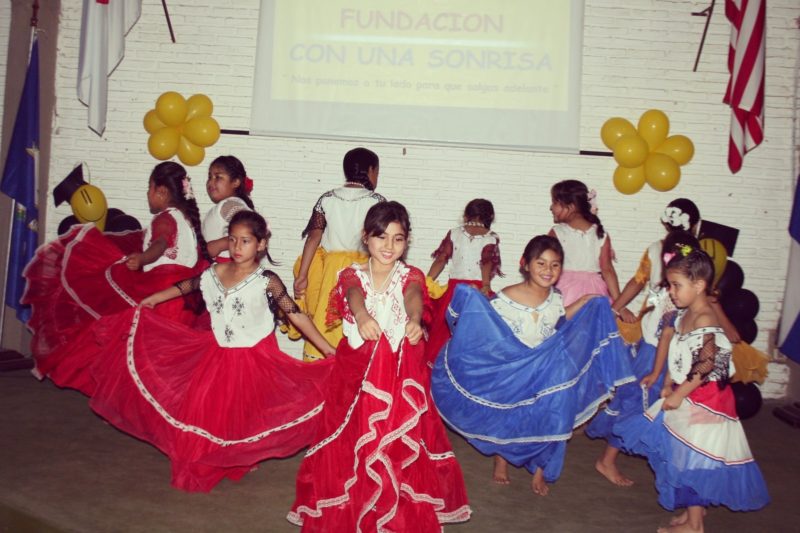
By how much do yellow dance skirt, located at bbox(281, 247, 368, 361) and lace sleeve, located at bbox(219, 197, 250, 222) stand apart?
24.0 inches

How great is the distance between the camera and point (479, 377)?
4246 mm

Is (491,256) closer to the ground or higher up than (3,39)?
closer to the ground

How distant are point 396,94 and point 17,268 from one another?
357 centimetres

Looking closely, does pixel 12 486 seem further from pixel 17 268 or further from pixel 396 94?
pixel 396 94

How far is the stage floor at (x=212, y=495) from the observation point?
3.71m

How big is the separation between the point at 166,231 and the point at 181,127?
208cm

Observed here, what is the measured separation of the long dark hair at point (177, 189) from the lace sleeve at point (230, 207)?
0.20 metres

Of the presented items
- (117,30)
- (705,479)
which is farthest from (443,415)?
(117,30)

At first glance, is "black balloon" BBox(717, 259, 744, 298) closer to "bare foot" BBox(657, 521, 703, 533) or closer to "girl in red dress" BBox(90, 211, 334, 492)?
"bare foot" BBox(657, 521, 703, 533)

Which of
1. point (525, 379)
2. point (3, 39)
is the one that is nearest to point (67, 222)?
point (3, 39)

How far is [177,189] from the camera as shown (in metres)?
5.20

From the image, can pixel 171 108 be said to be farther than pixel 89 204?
Yes

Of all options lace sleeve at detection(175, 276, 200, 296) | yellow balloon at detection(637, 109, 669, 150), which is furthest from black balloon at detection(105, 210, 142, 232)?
yellow balloon at detection(637, 109, 669, 150)

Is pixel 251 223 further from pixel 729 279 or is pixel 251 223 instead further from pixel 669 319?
pixel 729 279
